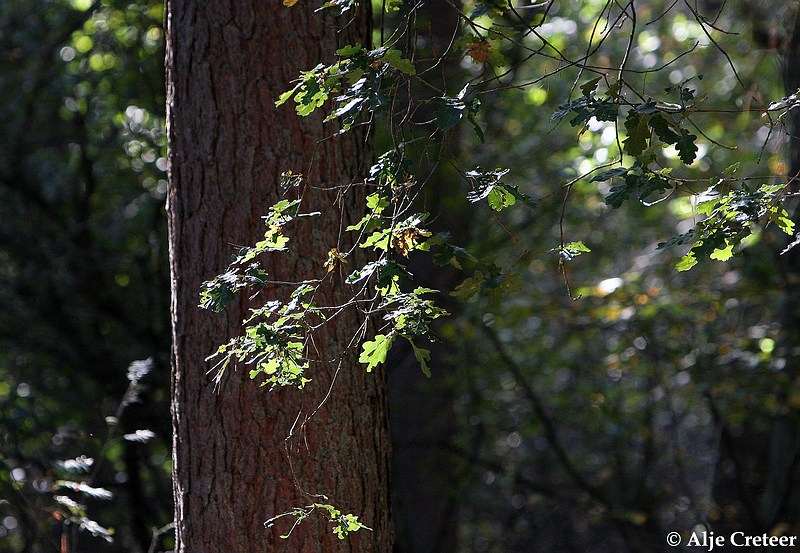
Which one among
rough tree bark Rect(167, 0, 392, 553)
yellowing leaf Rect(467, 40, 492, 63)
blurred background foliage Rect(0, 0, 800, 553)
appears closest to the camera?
yellowing leaf Rect(467, 40, 492, 63)

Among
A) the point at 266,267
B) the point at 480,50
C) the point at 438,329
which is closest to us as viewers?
the point at 480,50

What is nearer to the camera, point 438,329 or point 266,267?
point 266,267

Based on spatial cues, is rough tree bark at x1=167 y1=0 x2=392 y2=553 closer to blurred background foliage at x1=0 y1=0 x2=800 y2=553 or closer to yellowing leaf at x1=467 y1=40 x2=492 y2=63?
yellowing leaf at x1=467 y1=40 x2=492 y2=63

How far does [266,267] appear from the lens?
246 cm

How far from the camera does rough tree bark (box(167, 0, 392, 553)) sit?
8.03ft

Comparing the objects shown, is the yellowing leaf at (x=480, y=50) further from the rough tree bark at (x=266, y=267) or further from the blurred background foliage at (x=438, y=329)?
the blurred background foliage at (x=438, y=329)

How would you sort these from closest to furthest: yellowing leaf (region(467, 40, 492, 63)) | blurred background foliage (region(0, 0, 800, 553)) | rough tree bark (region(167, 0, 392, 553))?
yellowing leaf (region(467, 40, 492, 63))
rough tree bark (region(167, 0, 392, 553))
blurred background foliage (region(0, 0, 800, 553))

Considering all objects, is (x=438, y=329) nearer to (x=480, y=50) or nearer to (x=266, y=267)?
(x=266, y=267)

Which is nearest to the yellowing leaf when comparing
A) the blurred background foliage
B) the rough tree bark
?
the rough tree bark

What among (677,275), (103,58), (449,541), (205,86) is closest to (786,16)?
(677,275)

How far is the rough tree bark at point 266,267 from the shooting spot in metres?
2.45

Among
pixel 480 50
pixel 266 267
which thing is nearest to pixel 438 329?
pixel 266 267

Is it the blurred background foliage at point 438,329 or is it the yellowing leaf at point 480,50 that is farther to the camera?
the blurred background foliage at point 438,329

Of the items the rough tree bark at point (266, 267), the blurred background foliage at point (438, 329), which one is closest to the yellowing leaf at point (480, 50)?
the rough tree bark at point (266, 267)
